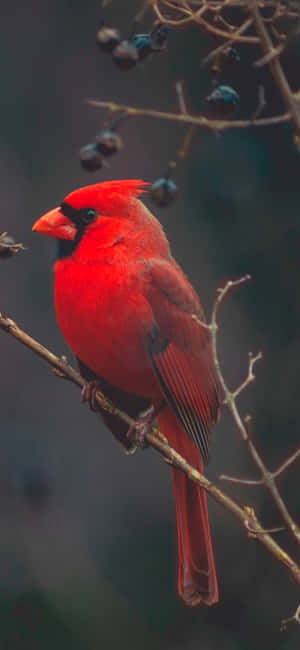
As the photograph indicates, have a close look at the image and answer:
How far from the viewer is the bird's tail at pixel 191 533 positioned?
5.29 feet

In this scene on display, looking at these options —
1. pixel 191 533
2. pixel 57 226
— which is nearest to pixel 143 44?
pixel 57 226

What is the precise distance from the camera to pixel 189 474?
1.28 meters

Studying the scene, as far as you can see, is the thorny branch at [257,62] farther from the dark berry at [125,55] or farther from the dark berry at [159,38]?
the dark berry at [159,38]

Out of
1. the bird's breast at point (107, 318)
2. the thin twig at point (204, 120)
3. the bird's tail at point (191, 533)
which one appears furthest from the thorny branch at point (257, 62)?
the bird's tail at point (191, 533)

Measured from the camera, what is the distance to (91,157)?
1126 mm

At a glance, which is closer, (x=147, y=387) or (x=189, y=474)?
(x=189, y=474)

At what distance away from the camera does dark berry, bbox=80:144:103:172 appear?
1.12 meters

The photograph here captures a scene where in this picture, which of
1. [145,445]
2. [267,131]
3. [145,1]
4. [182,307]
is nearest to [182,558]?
[145,445]

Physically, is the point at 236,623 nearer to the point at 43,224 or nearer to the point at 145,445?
the point at 145,445

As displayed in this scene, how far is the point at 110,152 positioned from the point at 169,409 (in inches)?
30.2

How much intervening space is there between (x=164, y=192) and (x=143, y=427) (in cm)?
66

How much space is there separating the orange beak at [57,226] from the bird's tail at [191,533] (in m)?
0.42

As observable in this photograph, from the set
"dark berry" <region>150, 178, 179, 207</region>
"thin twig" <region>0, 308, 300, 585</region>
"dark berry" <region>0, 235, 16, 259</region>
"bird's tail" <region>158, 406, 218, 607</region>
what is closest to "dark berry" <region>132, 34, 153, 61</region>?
"dark berry" <region>150, 178, 179, 207</region>

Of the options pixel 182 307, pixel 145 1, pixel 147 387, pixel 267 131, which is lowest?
pixel 147 387
